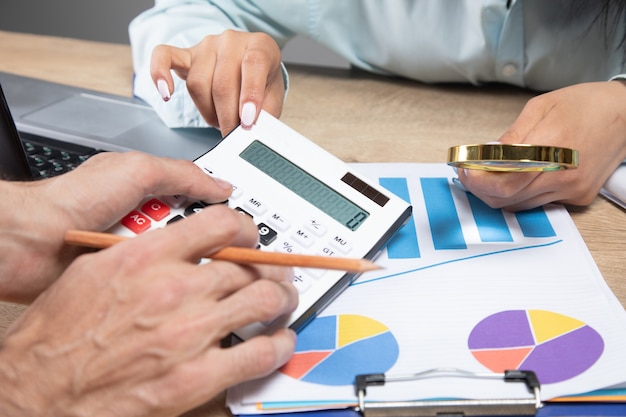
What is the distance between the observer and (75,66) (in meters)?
0.92

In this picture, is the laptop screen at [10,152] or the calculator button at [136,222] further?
the laptop screen at [10,152]

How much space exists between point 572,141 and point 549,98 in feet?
0.17

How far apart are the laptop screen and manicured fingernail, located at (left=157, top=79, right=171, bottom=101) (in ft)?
0.45

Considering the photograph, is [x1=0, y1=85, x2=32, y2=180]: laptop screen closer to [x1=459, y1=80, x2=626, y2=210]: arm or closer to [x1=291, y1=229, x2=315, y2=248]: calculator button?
[x1=291, y1=229, x2=315, y2=248]: calculator button

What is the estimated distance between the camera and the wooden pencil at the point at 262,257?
14.3 inches

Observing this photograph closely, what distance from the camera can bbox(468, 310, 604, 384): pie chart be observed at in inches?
16.2

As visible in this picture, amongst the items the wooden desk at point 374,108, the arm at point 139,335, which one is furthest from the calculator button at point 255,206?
the wooden desk at point 374,108

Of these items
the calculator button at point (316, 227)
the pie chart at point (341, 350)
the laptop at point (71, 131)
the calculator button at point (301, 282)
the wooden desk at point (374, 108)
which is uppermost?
the calculator button at point (316, 227)

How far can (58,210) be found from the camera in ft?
1.41

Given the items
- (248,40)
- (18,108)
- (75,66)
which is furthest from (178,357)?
(75,66)

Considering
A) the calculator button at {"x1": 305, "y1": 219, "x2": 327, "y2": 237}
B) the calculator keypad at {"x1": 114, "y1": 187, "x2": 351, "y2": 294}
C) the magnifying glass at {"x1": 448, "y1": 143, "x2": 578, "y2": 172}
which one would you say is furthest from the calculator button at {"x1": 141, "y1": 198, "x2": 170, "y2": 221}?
the magnifying glass at {"x1": 448, "y1": 143, "x2": 578, "y2": 172}

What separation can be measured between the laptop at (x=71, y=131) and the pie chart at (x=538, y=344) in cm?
38

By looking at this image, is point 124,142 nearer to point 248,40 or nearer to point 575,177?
point 248,40

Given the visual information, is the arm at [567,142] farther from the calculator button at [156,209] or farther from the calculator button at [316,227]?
the calculator button at [156,209]
